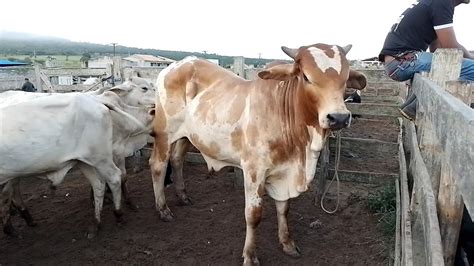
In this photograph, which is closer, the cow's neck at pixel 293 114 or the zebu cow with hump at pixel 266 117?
the zebu cow with hump at pixel 266 117

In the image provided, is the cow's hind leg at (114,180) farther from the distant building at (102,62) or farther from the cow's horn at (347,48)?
the distant building at (102,62)

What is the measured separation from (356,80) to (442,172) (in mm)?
1615

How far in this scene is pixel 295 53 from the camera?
336 centimetres

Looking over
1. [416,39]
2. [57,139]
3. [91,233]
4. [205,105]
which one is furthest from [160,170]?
[416,39]

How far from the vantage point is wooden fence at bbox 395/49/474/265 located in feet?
3.09

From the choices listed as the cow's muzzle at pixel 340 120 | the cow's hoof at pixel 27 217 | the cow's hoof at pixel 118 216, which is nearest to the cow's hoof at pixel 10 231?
the cow's hoof at pixel 27 217

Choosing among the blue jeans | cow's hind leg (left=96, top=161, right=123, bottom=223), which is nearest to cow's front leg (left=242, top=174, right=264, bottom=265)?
the blue jeans

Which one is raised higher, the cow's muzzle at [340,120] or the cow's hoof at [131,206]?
the cow's muzzle at [340,120]

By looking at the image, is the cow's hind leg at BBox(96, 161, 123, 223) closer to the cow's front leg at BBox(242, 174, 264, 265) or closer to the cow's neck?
the cow's front leg at BBox(242, 174, 264, 265)

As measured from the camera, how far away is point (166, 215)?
5055 millimetres

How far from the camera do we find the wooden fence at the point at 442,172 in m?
0.94

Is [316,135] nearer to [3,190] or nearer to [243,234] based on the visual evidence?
[243,234]

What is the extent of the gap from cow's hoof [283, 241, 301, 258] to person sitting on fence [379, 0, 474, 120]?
1717mm

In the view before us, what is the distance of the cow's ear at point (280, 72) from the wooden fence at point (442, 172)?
111 centimetres
